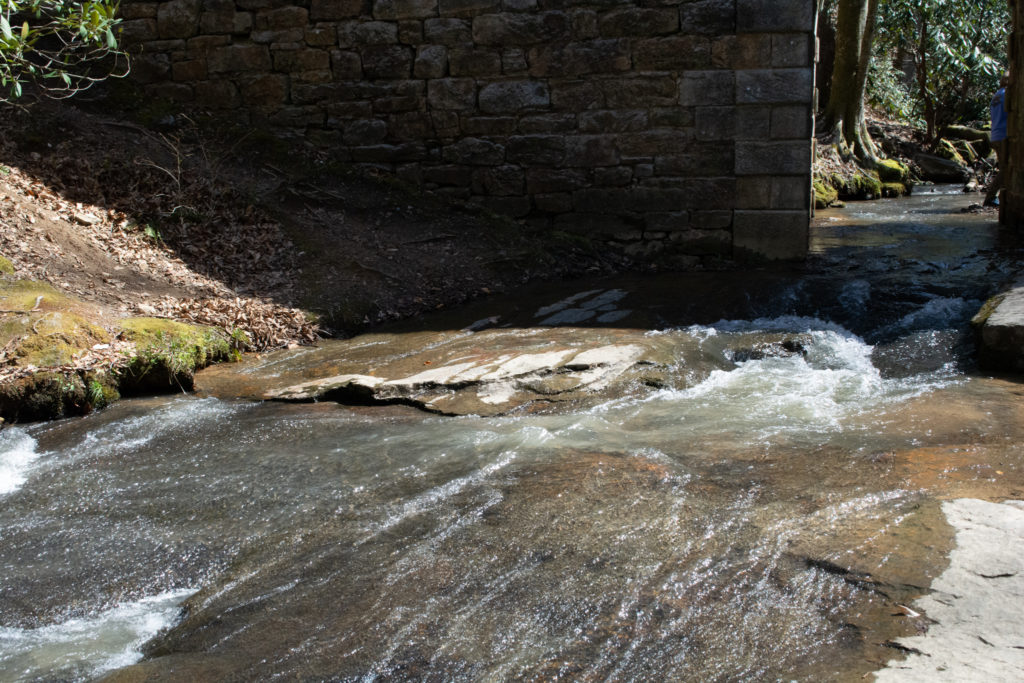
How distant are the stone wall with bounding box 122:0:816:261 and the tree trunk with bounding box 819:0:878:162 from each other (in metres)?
7.82

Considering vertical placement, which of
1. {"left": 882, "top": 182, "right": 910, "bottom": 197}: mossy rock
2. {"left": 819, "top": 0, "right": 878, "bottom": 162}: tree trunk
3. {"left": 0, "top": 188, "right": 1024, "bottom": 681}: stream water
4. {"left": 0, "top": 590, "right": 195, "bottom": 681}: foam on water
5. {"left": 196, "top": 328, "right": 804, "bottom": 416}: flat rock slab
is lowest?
{"left": 0, "top": 590, "right": 195, "bottom": 681}: foam on water

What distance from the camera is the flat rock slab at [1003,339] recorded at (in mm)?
4895

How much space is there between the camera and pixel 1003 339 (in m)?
4.95

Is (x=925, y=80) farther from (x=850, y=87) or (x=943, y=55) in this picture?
(x=850, y=87)

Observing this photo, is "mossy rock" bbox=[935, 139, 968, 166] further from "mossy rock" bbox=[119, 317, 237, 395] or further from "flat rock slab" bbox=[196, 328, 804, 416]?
"mossy rock" bbox=[119, 317, 237, 395]

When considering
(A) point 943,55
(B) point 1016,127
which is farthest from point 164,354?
(A) point 943,55

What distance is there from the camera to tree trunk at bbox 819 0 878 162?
46.4 feet

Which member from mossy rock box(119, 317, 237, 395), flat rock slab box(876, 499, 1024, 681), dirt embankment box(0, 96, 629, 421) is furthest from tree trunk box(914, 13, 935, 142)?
flat rock slab box(876, 499, 1024, 681)

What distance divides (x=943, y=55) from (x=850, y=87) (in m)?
3.83

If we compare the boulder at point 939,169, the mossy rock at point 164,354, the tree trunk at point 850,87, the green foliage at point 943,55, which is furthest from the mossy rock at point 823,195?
the mossy rock at point 164,354

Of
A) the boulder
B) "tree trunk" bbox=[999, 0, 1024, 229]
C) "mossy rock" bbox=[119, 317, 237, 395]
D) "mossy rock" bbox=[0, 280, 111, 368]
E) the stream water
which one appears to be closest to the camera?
the stream water

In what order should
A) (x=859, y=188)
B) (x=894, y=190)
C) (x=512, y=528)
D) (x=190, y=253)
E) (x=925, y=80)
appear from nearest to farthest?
1. (x=512, y=528)
2. (x=190, y=253)
3. (x=859, y=188)
4. (x=894, y=190)
5. (x=925, y=80)

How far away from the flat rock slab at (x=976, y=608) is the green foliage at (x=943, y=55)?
Answer: 16195 mm

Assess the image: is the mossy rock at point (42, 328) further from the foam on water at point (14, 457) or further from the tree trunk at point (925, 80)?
the tree trunk at point (925, 80)
